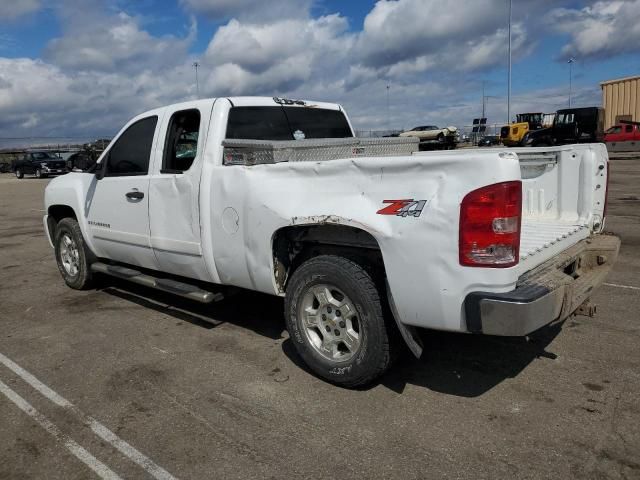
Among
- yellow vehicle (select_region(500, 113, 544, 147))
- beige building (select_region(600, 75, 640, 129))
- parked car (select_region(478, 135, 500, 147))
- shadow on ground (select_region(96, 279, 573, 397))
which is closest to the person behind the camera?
shadow on ground (select_region(96, 279, 573, 397))

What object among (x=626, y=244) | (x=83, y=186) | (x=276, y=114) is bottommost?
(x=626, y=244)

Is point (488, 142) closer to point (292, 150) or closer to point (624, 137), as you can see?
point (624, 137)

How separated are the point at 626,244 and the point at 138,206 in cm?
670

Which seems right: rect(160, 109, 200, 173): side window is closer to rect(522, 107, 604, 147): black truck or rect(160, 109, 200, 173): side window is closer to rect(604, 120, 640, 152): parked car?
rect(522, 107, 604, 147): black truck

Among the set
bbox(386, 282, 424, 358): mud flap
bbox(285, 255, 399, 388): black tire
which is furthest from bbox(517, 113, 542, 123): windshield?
bbox(386, 282, 424, 358): mud flap

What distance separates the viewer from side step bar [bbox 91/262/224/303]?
4527 millimetres

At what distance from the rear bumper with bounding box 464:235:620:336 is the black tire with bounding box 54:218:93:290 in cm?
478

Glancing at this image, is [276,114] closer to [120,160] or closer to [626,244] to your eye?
[120,160]

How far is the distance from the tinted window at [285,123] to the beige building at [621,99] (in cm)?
3942

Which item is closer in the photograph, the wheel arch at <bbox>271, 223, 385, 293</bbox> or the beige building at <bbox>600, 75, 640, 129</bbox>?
the wheel arch at <bbox>271, 223, 385, 293</bbox>

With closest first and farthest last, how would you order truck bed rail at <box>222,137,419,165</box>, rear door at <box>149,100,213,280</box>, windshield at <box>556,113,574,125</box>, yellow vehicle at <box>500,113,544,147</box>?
1. truck bed rail at <box>222,137,419,165</box>
2. rear door at <box>149,100,213,280</box>
3. windshield at <box>556,113,574,125</box>
4. yellow vehicle at <box>500,113,544,147</box>

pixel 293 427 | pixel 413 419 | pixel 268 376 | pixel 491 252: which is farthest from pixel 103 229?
pixel 491 252

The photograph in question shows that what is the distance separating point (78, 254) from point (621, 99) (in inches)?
1725

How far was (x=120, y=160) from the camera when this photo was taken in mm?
5496
